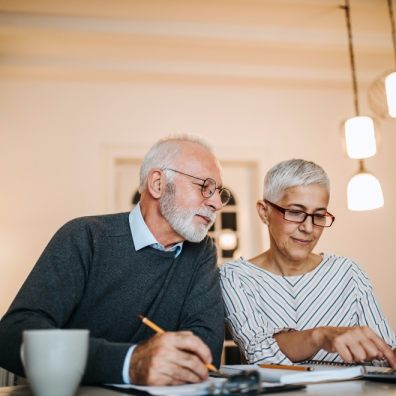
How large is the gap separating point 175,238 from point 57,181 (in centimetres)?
261

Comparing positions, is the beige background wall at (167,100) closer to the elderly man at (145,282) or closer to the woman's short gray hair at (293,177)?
the woman's short gray hair at (293,177)

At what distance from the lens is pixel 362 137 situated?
8.71ft

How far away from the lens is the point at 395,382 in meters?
0.97

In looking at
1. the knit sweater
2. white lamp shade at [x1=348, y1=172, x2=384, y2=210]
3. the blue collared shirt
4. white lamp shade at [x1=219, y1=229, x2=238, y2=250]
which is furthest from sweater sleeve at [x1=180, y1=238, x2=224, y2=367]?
white lamp shade at [x1=219, y1=229, x2=238, y2=250]

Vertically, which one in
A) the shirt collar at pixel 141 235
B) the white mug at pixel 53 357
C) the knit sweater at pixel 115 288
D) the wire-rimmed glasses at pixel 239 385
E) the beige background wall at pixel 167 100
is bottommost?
the wire-rimmed glasses at pixel 239 385

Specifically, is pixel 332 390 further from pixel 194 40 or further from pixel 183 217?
pixel 194 40

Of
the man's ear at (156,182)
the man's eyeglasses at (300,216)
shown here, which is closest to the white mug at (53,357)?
the man's ear at (156,182)

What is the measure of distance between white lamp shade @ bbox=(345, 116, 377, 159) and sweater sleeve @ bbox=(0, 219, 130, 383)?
1774 mm

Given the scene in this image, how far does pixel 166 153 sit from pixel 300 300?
2.11ft

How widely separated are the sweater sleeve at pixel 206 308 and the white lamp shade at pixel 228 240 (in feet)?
8.78

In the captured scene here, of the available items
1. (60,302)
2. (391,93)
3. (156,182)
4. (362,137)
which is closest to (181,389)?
(60,302)

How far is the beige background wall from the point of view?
3.54 m

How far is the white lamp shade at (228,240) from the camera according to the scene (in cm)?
420

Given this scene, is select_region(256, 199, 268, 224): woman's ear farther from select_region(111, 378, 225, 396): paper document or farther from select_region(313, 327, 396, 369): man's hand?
select_region(111, 378, 225, 396): paper document
